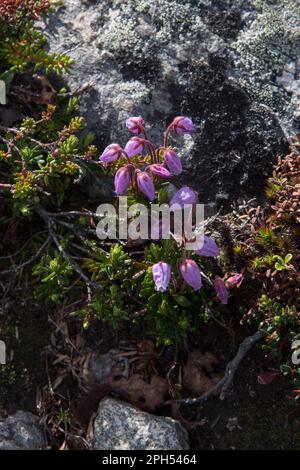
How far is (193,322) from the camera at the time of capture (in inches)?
172

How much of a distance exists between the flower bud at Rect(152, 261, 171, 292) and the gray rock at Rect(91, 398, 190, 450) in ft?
2.75

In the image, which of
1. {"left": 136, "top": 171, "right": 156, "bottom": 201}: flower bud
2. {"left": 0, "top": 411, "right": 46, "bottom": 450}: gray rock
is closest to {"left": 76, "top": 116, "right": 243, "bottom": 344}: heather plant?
{"left": 136, "top": 171, "right": 156, "bottom": 201}: flower bud

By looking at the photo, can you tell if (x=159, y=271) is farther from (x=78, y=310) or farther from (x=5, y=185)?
(x=5, y=185)

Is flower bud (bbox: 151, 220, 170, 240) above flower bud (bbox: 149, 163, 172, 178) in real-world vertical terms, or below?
below

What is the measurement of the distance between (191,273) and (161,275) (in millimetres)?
167

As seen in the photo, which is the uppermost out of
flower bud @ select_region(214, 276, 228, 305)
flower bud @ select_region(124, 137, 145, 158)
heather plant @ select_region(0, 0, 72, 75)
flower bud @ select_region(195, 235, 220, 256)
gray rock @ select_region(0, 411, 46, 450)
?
heather plant @ select_region(0, 0, 72, 75)

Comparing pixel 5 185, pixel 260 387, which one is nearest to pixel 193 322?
pixel 260 387

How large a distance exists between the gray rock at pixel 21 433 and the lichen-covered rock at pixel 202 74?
5.88 feet

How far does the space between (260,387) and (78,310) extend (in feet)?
4.08

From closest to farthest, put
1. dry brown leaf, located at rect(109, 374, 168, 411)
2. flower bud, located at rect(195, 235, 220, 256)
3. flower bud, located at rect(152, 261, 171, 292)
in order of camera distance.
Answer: flower bud, located at rect(152, 261, 171, 292) < flower bud, located at rect(195, 235, 220, 256) < dry brown leaf, located at rect(109, 374, 168, 411)

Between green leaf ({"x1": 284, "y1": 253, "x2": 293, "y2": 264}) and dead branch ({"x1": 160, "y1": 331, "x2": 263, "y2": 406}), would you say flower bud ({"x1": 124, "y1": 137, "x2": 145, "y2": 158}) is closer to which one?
green leaf ({"x1": 284, "y1": 253, "x2": 293, "y2": 264})

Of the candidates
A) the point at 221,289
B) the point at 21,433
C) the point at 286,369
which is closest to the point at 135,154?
the point at 221,289

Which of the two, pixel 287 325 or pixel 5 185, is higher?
pixel 5 185

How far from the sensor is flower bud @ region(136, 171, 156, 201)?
4016 millimetres
